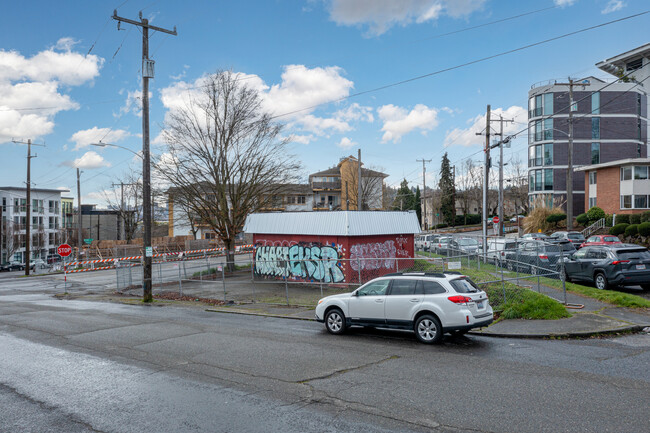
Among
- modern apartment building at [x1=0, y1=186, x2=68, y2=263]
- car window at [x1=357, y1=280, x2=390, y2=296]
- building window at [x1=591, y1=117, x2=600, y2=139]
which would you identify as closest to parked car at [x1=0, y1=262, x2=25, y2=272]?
modern apartment building at [x1=0, y1=186, x2=68, y2=263]

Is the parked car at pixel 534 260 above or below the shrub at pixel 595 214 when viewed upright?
below

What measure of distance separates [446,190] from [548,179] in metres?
22.5

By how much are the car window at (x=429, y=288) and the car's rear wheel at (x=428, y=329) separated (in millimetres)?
538

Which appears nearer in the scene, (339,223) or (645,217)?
(339,223)

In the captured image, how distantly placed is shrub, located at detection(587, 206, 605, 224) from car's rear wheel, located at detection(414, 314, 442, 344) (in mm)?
42423

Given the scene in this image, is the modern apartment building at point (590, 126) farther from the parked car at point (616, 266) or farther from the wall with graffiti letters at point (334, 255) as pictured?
the parked car at point (616, 266)

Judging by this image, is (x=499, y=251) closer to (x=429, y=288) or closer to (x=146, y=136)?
(x=429, y=288)

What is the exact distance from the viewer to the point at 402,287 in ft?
37.2

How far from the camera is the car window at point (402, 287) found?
11.2 meters

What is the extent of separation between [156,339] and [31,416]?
5.27 meters

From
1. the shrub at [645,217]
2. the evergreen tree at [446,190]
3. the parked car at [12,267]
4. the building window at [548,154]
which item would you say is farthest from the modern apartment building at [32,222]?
the shrub at [645,217]

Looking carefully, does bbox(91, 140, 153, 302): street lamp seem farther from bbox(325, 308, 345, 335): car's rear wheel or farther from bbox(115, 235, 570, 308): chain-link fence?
bbox(325, 308, 345, 335): car's rear wheel

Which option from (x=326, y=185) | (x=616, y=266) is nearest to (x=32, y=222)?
(x=326, y=185)

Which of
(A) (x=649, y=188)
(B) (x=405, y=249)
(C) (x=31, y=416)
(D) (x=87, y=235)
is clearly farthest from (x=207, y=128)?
(D) (x=87, y=235)
